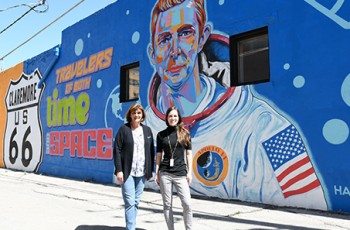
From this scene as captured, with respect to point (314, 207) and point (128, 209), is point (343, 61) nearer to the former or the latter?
point (314, 207)

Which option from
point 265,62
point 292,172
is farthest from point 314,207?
A: point 265,62

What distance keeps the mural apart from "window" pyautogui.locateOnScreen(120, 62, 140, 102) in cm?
15

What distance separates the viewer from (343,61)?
588 centimetres

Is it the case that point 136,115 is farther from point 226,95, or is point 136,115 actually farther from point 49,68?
point 49,68

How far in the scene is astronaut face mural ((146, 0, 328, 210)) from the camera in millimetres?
6430

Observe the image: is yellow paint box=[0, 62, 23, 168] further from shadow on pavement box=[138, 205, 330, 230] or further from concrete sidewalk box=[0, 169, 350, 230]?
shadow on pavement box=[138, 205, 330, 230]

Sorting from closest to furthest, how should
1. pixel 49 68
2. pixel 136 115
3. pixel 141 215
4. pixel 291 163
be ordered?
pixel 136 115 → pixel 141 215 → pixel 291 163 → pixel 49 68

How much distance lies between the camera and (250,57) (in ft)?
24.8

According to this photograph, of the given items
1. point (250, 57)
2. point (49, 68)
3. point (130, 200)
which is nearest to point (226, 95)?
point (250, 57)

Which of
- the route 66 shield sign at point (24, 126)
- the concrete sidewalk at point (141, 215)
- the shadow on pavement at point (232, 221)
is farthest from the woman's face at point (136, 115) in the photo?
the route 66 shield sign at point (24, 126)

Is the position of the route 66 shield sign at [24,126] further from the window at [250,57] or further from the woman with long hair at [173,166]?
the woman with long hair at [173,166]

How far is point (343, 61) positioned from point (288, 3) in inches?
63.2

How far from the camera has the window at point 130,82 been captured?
34.0 feet

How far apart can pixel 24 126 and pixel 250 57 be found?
40.3 feet
